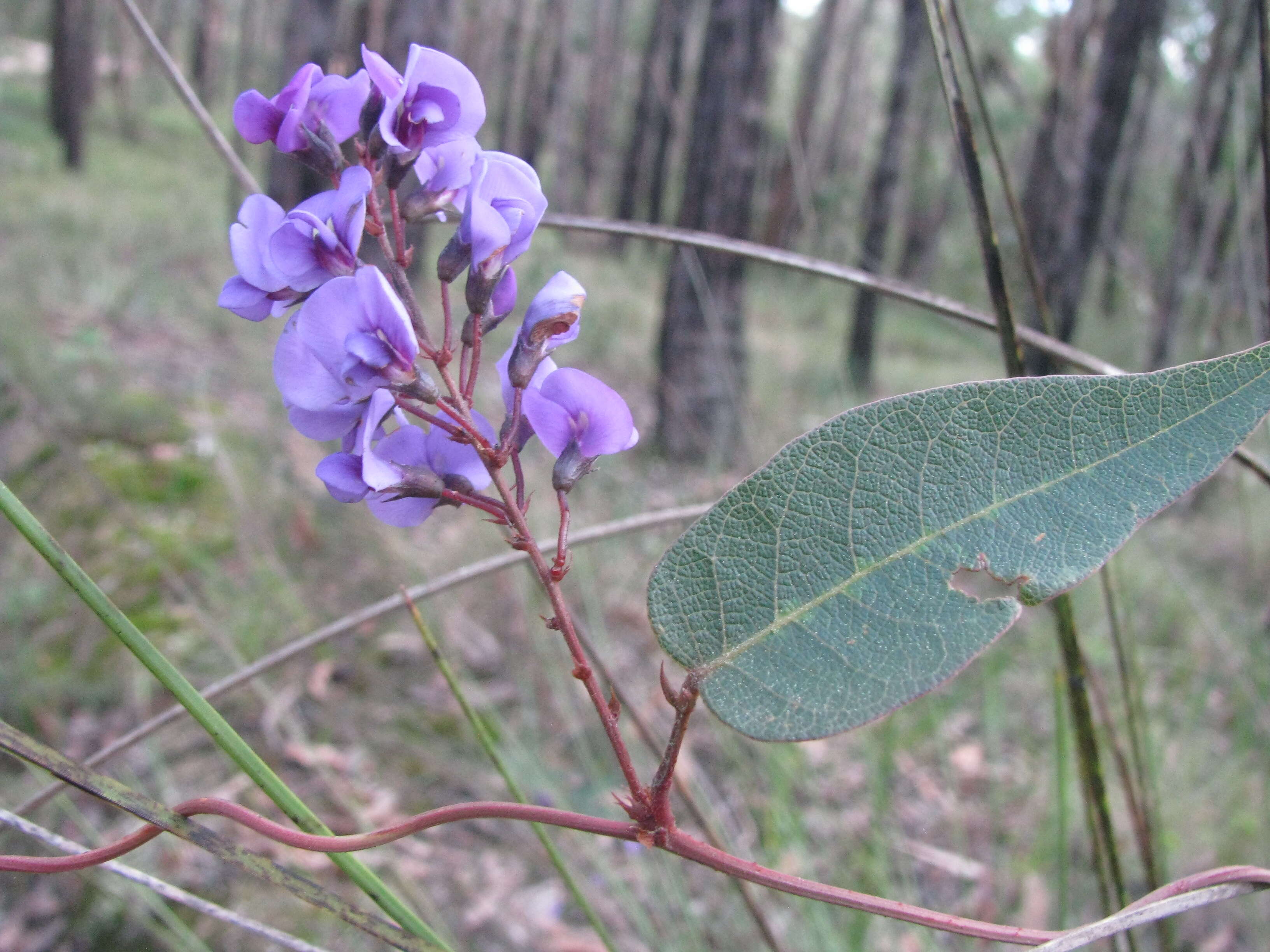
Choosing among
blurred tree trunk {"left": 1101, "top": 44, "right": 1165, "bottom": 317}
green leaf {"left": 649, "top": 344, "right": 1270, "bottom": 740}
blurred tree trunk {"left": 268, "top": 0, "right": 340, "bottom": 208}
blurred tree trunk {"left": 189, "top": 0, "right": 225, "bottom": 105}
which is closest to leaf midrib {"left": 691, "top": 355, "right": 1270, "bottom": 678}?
green leaf {"left": 649, "top": 344, "right": 1270, "bottom": 740}

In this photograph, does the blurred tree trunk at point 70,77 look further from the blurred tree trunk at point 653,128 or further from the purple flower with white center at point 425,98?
the purple flower with white center at point 425,98

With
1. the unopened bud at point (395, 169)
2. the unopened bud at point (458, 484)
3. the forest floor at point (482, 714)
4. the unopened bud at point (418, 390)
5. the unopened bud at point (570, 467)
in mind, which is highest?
the unopened bud at point (395, 169)

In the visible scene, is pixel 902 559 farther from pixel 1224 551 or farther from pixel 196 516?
pixel 1224 551

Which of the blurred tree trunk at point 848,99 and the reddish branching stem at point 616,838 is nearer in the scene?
the reddish branching stem at point 616,838

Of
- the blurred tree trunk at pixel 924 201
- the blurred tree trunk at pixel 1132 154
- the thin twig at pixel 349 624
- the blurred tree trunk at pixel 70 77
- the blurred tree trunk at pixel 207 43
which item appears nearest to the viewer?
the thin twig at pixel 349 624

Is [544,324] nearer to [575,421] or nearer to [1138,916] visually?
[575,421]

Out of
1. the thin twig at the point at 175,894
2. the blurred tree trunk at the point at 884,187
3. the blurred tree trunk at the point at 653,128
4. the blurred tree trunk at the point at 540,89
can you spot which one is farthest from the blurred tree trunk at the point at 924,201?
the thin twig at the point at 175,894

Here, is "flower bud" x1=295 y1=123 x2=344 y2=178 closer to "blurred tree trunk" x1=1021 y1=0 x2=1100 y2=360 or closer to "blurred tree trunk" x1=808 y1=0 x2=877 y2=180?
"blurred tree trunk" x1=1021 y1=0 x2=1100 y2=360
